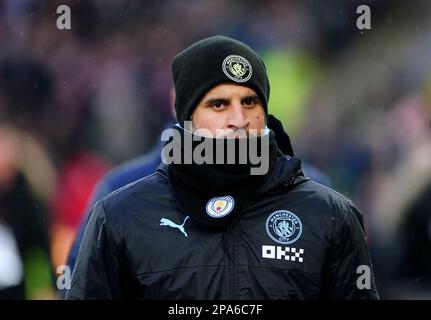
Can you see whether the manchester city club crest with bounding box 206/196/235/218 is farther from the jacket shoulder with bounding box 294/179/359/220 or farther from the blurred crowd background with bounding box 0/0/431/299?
the blurred crowd background with bounding box 0/0/431/299

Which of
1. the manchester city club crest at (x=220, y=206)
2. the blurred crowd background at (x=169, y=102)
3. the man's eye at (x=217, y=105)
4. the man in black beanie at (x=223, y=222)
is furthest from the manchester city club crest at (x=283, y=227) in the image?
the blurred crowd background at (x=169, y=102)

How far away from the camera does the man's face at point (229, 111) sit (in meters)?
2.39

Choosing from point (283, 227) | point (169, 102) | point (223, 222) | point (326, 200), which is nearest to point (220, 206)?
point (223, 222)

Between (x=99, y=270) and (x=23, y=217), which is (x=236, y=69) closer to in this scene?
(x=99, y=270)

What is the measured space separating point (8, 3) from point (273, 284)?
124 inches

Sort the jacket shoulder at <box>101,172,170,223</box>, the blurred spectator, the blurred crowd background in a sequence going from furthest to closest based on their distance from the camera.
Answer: the blurred crowd background < the blurred spectator < the jacket shoulder at <box>101,172,170,223</box>

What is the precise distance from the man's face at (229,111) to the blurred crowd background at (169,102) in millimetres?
2339

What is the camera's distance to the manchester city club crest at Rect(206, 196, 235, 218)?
2291 millimetres

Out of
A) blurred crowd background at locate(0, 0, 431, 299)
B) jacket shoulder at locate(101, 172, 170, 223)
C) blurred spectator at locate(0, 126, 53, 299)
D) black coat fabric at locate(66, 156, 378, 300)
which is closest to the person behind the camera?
black coat fabric at locate(66, 156, 378, 300)

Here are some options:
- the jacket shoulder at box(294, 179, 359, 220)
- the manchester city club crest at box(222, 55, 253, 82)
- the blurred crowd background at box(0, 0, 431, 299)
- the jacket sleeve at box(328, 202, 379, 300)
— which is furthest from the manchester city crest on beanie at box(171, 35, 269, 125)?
the blurred crowd background at box(0, 0, 431, 299)

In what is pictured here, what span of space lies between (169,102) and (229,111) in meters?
2.42

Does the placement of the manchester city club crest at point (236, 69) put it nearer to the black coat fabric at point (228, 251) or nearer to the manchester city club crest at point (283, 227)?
the black coat fabric at point (228, 251)

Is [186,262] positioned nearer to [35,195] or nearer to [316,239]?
[316,239]

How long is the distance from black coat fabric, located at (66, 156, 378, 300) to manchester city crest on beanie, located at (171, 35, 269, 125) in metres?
0.22
